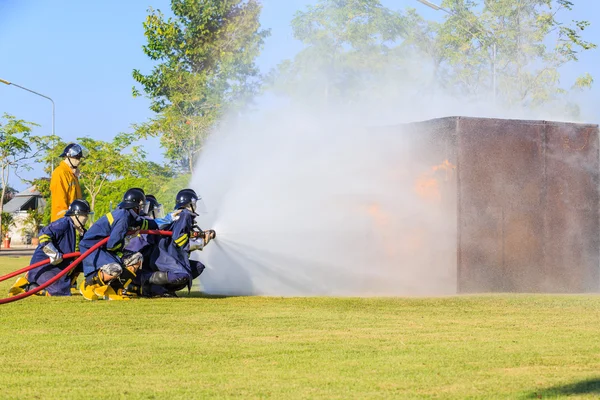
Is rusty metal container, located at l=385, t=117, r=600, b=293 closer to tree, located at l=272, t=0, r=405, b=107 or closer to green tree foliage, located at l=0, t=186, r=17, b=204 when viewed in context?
tree, located at l=272, t=0, r=405, b=107

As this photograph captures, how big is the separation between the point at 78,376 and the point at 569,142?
41.0 ft

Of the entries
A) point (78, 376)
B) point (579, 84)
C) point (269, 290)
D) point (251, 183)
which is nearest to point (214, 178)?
point (251, 183)

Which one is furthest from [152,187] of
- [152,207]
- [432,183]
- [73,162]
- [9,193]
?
[9,193]

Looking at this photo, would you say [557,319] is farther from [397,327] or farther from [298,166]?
[298,166]

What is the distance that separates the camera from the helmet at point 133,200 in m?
15.1

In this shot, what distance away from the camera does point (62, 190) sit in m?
16.9

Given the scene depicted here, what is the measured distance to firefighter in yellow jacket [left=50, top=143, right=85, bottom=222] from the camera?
16.9m

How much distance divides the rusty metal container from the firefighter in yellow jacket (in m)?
6.03

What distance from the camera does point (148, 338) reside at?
9914mm

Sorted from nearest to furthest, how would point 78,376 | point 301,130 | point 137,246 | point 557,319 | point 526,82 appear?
1. point 78,376
2. point 557,319
3. point 137,246
4. point 301,130
5. point 526,82

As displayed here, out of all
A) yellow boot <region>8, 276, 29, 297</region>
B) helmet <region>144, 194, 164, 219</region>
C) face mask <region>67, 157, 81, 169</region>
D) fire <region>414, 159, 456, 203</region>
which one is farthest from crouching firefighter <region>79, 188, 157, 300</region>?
fire <region>414, 159, 456, 203</region>

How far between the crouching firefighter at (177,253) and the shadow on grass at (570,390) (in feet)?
29.6

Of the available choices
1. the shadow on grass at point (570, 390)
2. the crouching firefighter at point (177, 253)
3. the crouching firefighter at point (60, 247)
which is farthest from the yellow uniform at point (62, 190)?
the shadow on grass at point (570, 390)

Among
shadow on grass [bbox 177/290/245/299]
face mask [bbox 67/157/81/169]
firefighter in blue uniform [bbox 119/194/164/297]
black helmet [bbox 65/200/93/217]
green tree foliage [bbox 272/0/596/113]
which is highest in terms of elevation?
green tree foliage [bbox 272/0/596/113]
